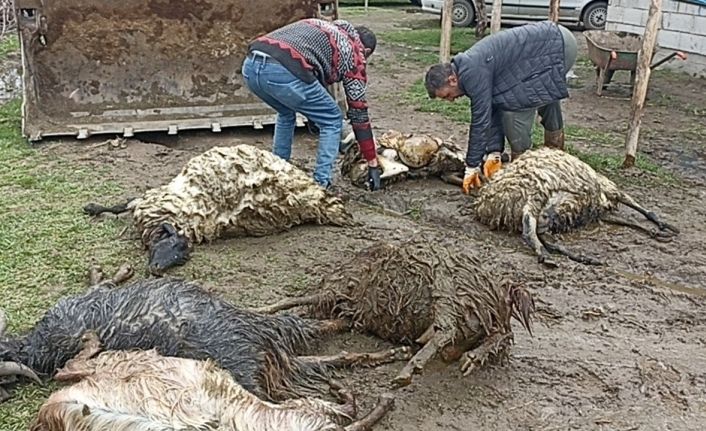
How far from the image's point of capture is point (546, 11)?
1720cm

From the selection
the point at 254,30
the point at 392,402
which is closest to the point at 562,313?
the point at 392,402

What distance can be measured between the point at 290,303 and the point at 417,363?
2.67 ft

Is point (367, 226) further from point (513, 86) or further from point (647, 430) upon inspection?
point (647, 430)

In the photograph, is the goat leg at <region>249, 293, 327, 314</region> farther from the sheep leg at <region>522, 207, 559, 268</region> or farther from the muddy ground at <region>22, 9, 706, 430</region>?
the sheep leg at <region>522, 207, 559, 268</region>

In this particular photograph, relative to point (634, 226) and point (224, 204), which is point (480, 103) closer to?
point (634, 226)

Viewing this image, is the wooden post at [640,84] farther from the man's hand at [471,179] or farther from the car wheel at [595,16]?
the car wheel at [595,16]

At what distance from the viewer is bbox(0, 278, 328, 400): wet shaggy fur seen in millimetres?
3391

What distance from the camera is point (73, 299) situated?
371cm

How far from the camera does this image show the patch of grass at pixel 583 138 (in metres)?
7.36

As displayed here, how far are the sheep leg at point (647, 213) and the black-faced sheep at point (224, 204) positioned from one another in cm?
202

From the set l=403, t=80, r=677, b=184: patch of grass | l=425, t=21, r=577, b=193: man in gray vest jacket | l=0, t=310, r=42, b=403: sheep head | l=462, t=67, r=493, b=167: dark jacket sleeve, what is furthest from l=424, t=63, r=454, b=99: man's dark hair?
l=0, t=310, r=42, b=403: sheep head

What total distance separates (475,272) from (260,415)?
1808 millimetres

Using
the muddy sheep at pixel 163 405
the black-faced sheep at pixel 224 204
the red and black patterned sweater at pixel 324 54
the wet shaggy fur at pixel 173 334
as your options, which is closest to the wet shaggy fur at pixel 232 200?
the black-faced sheep at pixel 224 204

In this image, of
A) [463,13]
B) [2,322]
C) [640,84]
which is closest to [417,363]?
[2,322]
